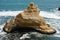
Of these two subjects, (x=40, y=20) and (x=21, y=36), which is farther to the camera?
(x=40, y=20)

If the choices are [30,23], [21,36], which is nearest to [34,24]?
[30,23]

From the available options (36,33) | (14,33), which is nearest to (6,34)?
(14,33)

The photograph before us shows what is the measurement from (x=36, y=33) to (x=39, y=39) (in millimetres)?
2266

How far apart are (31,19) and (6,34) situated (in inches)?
124

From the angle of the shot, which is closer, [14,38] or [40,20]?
[14,38]

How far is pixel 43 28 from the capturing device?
32.4 metres

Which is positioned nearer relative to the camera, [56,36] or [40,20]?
[56,36]

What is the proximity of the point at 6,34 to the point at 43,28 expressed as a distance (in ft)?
12.6

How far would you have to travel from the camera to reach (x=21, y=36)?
30.9 meters

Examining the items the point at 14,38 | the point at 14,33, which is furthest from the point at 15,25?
the point at 14,38

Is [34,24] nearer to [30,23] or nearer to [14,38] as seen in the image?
[30,23]

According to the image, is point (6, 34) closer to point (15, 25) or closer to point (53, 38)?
point (15, 25)

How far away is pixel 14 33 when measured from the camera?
32281 mm

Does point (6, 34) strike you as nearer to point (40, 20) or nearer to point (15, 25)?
point (15, 25)
